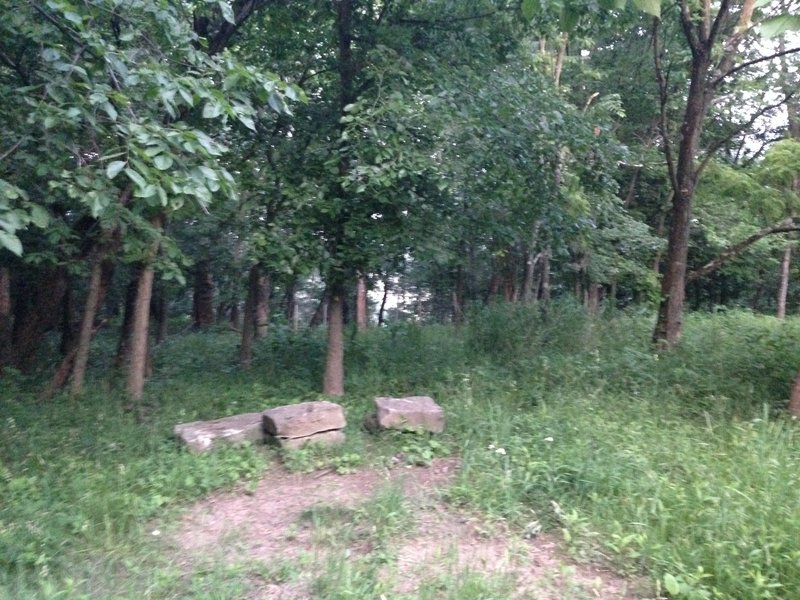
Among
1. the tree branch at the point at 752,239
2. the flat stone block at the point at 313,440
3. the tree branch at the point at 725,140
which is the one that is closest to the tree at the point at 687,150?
the tree branch at the point at 725,140

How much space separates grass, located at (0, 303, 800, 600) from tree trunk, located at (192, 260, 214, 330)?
466 cm

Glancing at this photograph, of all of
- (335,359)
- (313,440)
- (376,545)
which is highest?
(335,359)

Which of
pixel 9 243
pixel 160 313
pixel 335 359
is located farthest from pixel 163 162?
pixel 160 313

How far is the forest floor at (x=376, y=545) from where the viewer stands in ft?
14.7

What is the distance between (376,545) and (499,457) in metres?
1.59

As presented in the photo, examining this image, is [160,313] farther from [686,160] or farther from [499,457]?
[499,457]

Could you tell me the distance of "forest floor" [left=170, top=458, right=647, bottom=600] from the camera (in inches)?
177

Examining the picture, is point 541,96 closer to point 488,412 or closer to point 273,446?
point 488,412

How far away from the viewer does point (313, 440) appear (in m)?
6.84

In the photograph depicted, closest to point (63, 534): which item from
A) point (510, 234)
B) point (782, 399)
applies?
point (510, 234)

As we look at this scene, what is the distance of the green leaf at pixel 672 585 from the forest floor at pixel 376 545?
0.20 meters

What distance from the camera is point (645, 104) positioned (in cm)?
1580

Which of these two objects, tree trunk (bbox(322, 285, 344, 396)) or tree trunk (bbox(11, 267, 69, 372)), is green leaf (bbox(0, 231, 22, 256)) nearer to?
tree trunk (bbox(322, 285, 344, 396))

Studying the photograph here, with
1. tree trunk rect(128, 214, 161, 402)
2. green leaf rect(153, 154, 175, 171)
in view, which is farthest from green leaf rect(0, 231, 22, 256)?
A: tree trunk rect(128, 214, 161, 402)
